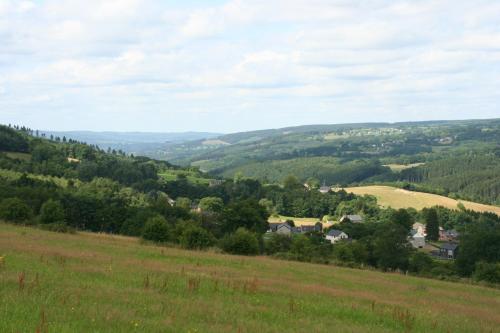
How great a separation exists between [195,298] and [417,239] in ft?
334

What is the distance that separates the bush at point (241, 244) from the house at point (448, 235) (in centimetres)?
8755

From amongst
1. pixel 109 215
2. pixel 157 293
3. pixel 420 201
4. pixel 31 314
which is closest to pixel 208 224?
pixel 109 215

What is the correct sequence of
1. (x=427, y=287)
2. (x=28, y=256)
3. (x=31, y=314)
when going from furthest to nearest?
(x=427, y=287) < (x=28, y=256) < (x=31, y=314)

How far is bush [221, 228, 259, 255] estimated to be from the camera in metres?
39.4

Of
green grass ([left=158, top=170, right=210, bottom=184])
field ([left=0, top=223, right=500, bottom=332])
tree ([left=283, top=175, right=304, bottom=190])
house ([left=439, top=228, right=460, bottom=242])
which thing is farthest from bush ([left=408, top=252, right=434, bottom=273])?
green grass ([left=158, top=170, right=210, bottom=184])

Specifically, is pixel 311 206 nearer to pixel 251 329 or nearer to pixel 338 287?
pixel 338 287

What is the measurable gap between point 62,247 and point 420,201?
145523 mm

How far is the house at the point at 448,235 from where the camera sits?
394 feet

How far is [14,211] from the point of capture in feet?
146

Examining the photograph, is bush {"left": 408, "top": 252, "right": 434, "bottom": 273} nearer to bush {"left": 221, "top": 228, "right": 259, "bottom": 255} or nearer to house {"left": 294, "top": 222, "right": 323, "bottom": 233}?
bush {"left": 221, "top": 228, "right": 259, "bottom": 255}

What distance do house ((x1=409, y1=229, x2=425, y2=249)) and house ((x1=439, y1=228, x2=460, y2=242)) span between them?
6360 millimetres

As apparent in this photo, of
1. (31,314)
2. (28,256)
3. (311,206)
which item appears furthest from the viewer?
(311,206)

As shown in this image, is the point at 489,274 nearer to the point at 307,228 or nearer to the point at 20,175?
the point at 307,228

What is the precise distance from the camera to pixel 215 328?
11.9 m
